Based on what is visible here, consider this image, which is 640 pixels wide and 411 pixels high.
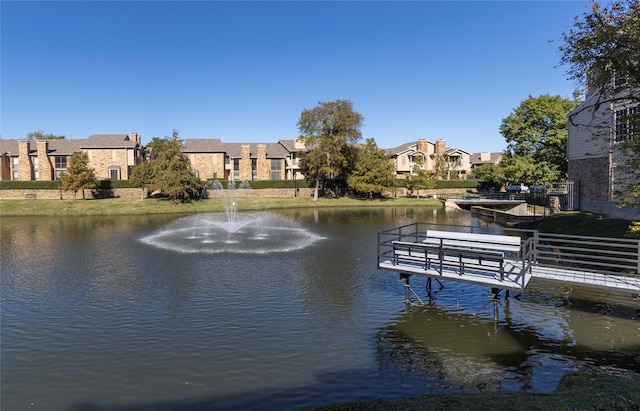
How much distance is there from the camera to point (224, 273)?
77.9 feet

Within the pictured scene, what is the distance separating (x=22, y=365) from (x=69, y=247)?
22751 mm

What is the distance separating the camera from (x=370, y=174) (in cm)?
7662

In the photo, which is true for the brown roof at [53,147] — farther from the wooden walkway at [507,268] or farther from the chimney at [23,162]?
the wooden walkway at [507,268]

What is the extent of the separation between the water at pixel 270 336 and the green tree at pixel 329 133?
51349 millimetres

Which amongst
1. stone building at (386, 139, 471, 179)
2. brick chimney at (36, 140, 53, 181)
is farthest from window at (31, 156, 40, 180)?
stone building at (386, 139, 471, 179)

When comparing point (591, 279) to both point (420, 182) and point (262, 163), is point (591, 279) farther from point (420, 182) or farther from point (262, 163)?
point (262, 163)

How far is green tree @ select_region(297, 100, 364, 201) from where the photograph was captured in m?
76.6

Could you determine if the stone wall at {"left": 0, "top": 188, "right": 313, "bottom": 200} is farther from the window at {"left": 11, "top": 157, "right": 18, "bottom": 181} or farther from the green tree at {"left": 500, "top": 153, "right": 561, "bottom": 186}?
the green tree at {"left": 500, "top": 153, "right": 561, "bottom": 186}

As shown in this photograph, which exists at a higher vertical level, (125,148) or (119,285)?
(125,148)

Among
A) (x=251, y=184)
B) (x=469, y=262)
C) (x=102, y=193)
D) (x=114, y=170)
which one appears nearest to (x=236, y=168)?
(x=251, y=184)

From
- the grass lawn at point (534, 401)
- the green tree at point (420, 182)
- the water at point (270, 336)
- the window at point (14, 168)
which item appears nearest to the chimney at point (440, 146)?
the green tree at point (420, 182)

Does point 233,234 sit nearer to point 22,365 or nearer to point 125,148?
point 22,365

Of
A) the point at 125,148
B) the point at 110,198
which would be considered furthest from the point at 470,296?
the point at 125,148

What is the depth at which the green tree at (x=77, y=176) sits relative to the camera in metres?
66.5
